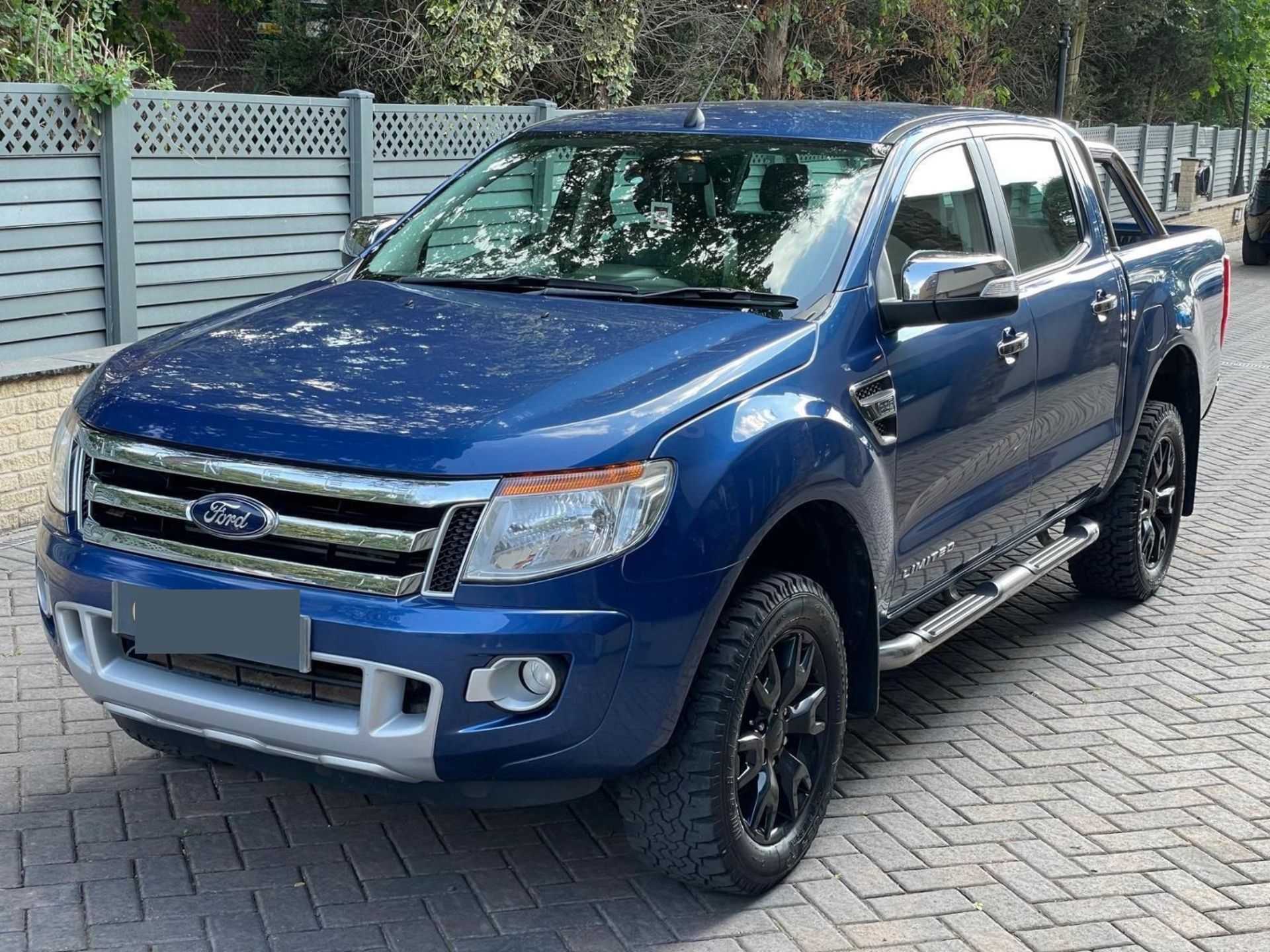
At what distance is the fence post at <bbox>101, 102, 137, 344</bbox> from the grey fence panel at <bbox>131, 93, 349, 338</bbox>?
0.12m

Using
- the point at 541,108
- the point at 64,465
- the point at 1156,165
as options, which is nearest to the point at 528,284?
the point at 64,465

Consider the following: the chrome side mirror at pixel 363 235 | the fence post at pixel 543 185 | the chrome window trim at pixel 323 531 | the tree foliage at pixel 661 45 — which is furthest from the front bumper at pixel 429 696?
the tree foliage at pixel 661 45

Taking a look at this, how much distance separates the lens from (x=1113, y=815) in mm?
4320

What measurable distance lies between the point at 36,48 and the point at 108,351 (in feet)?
6.34

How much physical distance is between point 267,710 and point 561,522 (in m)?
0.77

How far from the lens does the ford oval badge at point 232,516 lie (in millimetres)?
3287

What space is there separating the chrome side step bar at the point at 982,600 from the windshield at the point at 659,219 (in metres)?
1.03

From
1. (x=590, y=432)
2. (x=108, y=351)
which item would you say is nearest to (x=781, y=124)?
(x=590, y=432)

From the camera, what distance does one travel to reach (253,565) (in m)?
3.31

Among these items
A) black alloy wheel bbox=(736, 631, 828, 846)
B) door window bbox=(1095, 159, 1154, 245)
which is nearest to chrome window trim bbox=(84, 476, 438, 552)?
black alloy wheel bbox=(736, 631, 828, 846)

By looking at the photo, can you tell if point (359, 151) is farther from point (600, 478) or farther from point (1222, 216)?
point (1222, 216)

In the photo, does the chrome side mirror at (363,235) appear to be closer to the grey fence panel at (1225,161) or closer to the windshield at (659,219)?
the windshield at (659,219)

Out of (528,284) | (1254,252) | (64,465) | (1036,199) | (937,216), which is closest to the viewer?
(64,465)

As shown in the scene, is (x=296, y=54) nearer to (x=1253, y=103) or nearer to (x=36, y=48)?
(x=36, y=48)
